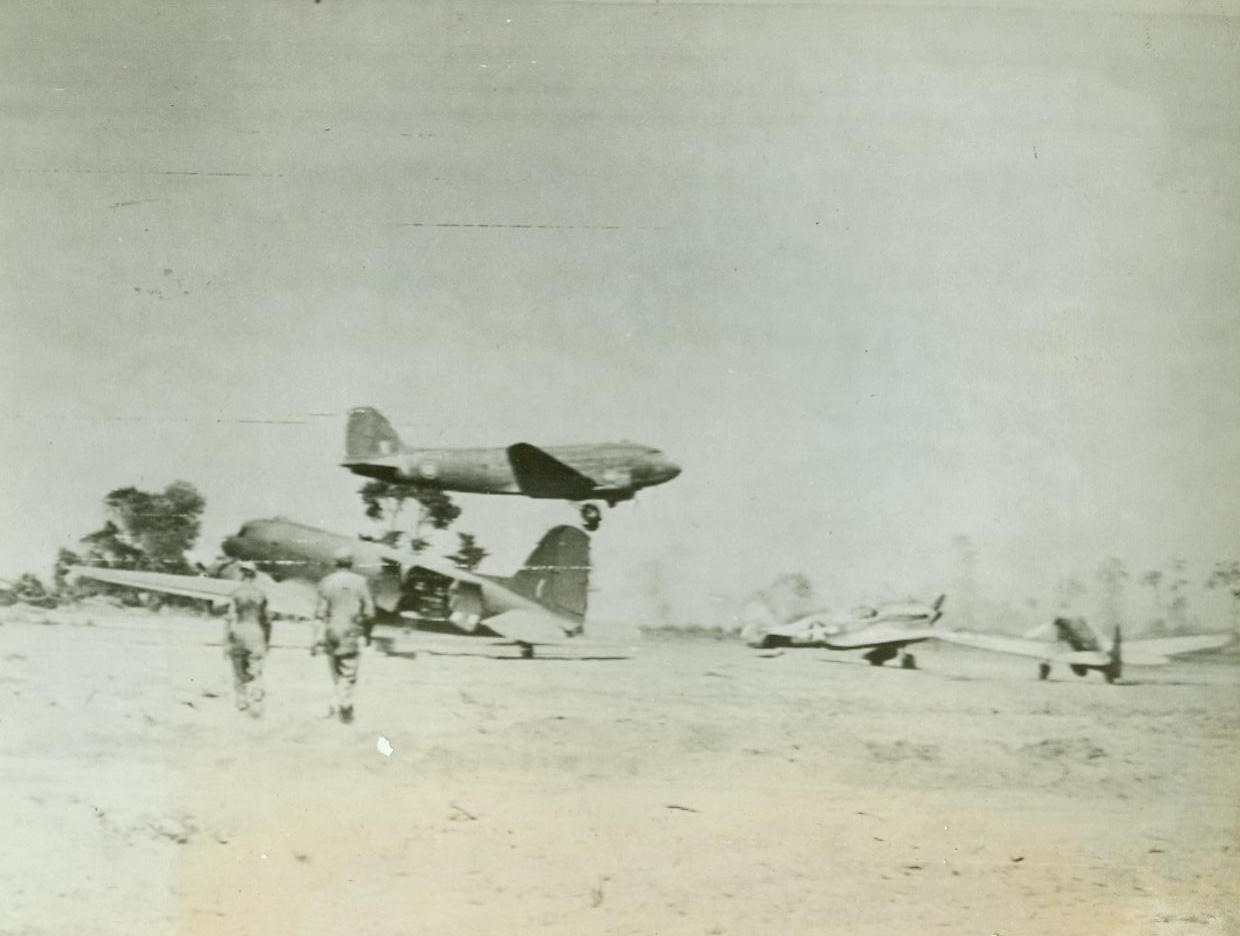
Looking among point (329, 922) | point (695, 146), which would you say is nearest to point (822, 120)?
point (695, 146)

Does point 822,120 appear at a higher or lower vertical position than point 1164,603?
higher

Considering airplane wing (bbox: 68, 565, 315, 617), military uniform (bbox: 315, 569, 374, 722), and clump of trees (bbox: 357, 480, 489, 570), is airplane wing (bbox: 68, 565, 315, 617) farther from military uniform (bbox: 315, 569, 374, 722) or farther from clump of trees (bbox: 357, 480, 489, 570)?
clump of trees (bbox: 357, 480, 489, 570)

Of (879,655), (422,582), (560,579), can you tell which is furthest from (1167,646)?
(422,582)

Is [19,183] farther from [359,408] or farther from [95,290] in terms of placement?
[359,408]

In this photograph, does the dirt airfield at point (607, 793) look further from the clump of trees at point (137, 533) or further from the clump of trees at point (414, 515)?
the clump of trees at point (414, 515)

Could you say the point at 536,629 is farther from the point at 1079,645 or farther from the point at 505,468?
the point at 1079,645

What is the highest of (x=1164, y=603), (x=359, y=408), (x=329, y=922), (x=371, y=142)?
(x=371, y=142)

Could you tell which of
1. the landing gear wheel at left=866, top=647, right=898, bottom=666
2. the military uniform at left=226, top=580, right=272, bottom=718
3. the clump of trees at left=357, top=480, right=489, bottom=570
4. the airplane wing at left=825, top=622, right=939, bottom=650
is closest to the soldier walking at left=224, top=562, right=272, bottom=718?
the military uniform at left=226, top=580, right=272, bottom=718
